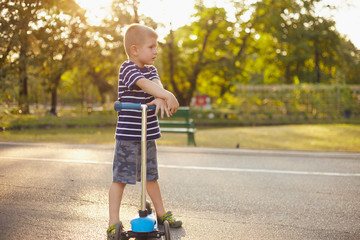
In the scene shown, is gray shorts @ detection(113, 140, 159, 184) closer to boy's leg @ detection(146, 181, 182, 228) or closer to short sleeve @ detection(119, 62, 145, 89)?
boy's leg @ detection(146, 181, 182, 228)

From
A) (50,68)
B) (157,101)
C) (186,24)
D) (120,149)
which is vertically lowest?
(120,149)

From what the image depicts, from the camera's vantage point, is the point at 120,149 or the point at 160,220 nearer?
the point at 120,149

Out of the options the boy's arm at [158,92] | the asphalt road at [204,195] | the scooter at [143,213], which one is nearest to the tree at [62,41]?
the asphalt road at [204,195]

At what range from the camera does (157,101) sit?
276cm

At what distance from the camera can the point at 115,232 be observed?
9.40 ft

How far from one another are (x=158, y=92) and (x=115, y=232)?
1.04 m

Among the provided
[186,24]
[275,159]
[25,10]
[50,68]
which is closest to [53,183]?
[275,159]

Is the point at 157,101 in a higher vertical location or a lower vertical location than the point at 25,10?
lower

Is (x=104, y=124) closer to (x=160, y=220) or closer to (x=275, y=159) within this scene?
(x=275, y=159)

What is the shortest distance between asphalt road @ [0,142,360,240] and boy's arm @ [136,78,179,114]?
42.6 inches

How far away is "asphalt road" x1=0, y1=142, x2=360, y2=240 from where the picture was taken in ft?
10.8

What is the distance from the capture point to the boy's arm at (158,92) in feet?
9.01

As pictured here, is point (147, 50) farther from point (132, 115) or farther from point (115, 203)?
point (115, 203)

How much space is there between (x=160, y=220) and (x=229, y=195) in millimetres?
1362
